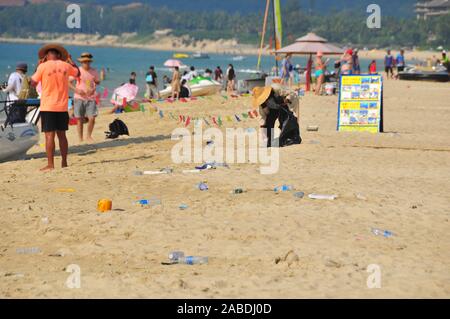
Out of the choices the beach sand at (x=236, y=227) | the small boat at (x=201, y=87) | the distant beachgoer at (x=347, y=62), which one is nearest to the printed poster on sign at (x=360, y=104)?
the beach sand at (x=236, y=227)

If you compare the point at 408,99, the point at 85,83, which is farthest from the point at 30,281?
the point at 408,99

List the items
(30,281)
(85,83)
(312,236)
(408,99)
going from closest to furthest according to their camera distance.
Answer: (30,281), (312,236), (85,83), (408,99)

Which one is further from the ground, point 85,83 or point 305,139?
point 85,83

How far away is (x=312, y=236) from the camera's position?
6.98 m

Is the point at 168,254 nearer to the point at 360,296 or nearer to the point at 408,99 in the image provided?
the point at 360,296

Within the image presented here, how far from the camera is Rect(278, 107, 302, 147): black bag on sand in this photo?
12.0m

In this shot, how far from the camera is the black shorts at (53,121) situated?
404 inches

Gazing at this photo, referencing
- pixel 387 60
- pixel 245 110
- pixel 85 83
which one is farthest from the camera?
pixel 387 60

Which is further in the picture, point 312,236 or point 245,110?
point 245,110

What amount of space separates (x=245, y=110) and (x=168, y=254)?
1355 cm

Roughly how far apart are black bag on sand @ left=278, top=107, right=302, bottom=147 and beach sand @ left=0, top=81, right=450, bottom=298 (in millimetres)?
308

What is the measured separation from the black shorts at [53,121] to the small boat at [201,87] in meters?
19.1

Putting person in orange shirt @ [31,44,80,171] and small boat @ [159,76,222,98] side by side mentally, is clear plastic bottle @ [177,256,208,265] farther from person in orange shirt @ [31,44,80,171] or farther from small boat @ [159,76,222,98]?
small boat @ [159,76,222,98]

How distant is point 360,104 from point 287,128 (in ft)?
9.35
